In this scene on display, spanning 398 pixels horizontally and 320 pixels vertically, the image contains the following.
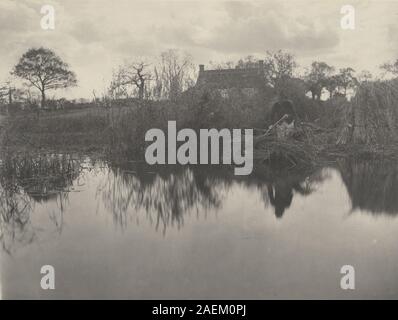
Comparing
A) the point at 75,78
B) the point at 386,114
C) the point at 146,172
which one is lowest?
the point at 146,172

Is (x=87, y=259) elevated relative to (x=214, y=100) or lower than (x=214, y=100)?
lower

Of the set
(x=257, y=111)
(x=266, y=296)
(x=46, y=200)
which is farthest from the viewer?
(x=257, y=111)

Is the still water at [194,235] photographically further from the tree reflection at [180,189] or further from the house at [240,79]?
the house at [240,79]

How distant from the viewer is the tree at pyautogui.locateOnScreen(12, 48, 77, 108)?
35781 millimetres

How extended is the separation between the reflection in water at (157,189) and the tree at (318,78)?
67.3 ft

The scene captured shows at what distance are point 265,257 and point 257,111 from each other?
17393 mm

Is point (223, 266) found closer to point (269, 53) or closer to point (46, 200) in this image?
point (46, 200)

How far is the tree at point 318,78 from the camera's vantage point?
1394 inches

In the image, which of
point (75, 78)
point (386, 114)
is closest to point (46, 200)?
point (386, 114)

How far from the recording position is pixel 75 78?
1532 inches

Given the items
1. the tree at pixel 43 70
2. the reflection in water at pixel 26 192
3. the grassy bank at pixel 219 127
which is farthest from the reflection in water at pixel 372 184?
the tree at pixel 43 70

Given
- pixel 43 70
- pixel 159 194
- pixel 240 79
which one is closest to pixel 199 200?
pixel 159 194

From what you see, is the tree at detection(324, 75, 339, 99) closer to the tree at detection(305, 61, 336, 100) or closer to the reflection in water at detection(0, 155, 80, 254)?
the tree at detection(305, 61, 336, 100)

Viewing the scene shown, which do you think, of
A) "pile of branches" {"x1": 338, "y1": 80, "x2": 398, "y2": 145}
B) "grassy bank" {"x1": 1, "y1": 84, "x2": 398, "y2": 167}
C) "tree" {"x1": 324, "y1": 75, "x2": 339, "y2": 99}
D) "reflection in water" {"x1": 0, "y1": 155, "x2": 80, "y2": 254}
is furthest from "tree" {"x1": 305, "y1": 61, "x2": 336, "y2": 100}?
"reflection in water" {"x1": 0, "y1": 155, "x2": 80, "y2": 254}
